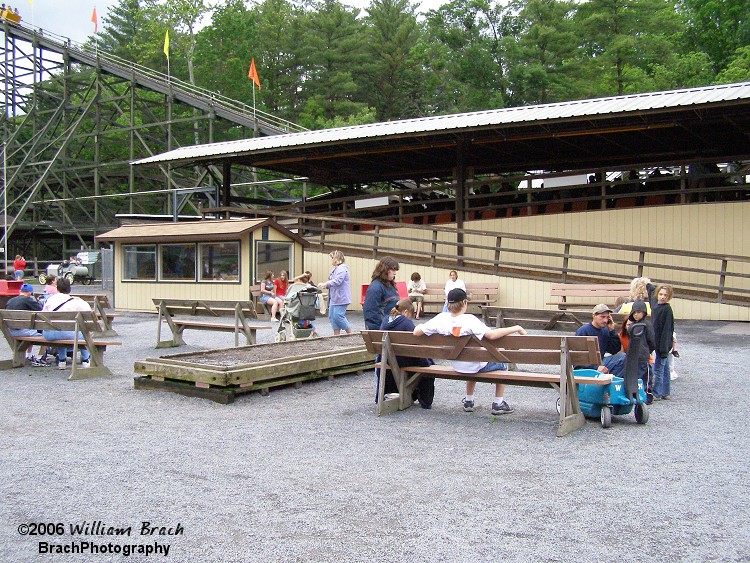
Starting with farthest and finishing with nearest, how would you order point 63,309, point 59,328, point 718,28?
point 718,28 < point 63,309 < point 59,328

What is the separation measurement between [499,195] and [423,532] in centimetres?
1704

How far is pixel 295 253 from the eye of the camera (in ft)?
66.4

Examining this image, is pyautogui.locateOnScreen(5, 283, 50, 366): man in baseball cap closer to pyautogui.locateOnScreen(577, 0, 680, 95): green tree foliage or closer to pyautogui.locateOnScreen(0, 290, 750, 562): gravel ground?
pyautogui.locateOnScreen(0, 290, 750, 562): gravel ground

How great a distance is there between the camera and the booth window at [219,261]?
18953 mm

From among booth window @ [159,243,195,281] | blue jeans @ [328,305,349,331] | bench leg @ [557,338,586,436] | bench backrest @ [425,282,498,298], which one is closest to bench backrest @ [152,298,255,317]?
blue jeans @ [328,305,349,331]

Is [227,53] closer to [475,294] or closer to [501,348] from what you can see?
[475,294]

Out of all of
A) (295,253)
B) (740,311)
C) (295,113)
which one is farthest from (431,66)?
(740,311)

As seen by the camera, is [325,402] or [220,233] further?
[220,233]

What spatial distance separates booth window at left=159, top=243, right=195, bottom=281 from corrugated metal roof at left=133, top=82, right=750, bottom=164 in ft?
11.4

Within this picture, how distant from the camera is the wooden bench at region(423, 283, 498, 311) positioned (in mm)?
17938

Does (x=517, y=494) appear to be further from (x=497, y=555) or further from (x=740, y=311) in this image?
(x=740, y=311)

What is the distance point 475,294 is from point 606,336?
10527 millimetres

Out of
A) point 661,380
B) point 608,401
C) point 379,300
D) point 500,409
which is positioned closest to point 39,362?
point 379,300

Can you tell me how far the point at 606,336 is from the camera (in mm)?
7586
